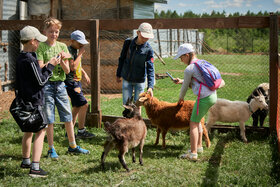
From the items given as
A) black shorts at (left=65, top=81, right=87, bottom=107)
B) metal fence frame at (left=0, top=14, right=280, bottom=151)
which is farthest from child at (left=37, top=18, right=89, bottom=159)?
metal fence frame at (left=0, top=14, right=280, bottom=151)

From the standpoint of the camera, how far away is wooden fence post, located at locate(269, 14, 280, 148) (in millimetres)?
6004

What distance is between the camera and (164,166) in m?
4.84

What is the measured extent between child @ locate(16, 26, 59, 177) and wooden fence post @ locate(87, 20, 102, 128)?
269 centimetres

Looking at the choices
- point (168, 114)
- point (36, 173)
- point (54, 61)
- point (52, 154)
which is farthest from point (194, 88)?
point (36, 173)

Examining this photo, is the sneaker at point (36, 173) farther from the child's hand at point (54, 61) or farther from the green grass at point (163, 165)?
the child's hand at point (54, 61)

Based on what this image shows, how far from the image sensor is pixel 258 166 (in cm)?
469

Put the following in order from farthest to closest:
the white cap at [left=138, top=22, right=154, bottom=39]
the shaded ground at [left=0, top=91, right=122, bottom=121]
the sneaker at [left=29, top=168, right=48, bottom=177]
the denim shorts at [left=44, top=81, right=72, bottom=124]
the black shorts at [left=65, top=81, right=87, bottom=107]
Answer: the shaded ground at [left=0, top=91, right=122, bottom=121]
the black shorts at [left=65, top=81, right=87, bottom=107]
the white cap at [left=138, top=22, right=154, bottom=39]
the denim shorts at [left=44, top=81, right=72, bottom=124]
the sneaker at [left=29, top=168, right=48, bottom=177]

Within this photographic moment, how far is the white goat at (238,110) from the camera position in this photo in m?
6.24

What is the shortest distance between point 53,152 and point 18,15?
9627 millimetres

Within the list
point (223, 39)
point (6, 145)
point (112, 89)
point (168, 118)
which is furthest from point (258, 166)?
point (223, 39)

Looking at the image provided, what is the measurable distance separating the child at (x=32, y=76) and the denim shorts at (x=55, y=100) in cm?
57

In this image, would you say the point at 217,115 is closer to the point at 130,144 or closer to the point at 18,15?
the point at 130,144

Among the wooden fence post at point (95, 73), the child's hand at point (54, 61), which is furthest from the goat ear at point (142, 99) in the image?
the child's hand at point (54, 61)

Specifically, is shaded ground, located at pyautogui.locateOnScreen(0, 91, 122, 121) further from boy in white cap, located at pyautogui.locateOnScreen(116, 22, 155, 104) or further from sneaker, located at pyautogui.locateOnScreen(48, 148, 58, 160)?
boy in white cap, located at pyautogui.locateOnScreen(116, 22, 155, 104)
